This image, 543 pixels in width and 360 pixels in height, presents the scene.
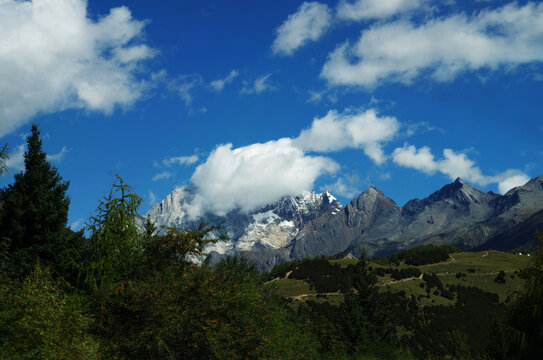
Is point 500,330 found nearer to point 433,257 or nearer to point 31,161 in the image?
point 31,161

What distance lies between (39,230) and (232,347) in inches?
848

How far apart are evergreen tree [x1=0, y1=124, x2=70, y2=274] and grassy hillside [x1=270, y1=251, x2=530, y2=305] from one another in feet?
287

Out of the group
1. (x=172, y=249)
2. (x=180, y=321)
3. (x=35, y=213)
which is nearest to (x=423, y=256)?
(x=35, y=213)

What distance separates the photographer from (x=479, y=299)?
4685 inches

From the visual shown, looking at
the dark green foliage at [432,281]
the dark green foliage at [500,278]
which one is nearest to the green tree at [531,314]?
the dark green foliage at [432,281]

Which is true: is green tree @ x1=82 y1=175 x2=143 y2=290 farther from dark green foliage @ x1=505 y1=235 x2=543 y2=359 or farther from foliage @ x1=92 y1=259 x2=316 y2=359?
dark green foliage @ x1=505 y1=235 x2=543 y2=359

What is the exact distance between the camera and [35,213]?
2956 cm

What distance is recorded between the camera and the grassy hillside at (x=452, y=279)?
11925cm

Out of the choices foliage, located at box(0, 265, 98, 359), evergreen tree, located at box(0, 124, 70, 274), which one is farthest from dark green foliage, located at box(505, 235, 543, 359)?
evergreen tree, located at box(0, 124, 70, 274)

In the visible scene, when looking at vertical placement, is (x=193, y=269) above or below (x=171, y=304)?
above

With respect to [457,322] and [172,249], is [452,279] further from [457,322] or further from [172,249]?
[172,249]

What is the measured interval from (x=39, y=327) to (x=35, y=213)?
20.6 metres

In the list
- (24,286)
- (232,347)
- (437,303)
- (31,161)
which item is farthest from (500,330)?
(437,303)

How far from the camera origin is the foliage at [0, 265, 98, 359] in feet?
34.0
